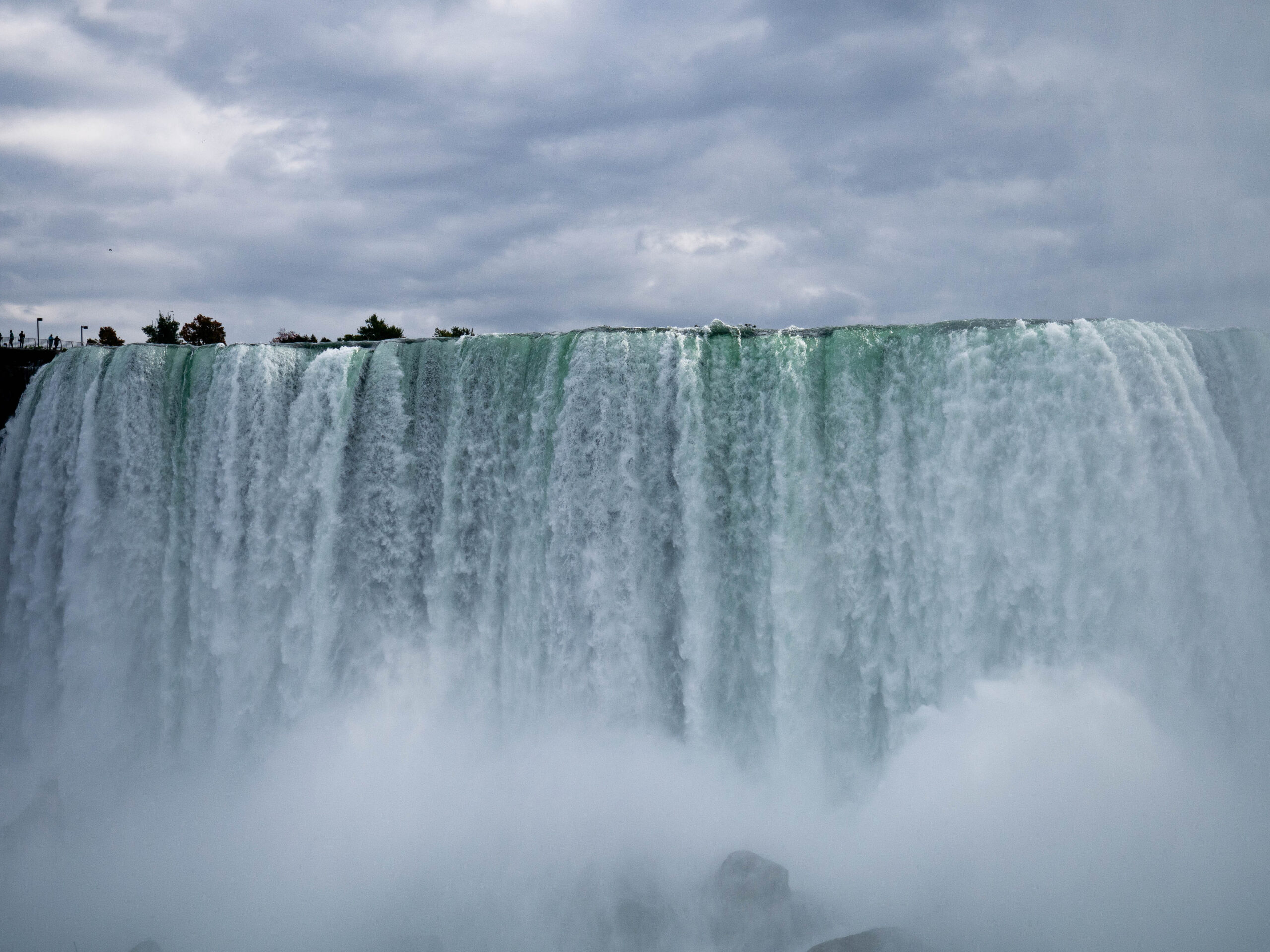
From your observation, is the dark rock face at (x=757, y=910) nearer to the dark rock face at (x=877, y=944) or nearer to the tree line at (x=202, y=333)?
the dark rock face at (x=877, y=944)

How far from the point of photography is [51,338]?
2600cm

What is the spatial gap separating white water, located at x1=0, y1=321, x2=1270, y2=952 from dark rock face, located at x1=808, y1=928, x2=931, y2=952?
111 centimetres

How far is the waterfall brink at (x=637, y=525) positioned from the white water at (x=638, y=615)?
5 cm

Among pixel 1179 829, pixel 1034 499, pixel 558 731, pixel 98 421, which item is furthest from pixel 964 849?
pixel 98 421

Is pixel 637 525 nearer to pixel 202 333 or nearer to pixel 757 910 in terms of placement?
pixel 757 910

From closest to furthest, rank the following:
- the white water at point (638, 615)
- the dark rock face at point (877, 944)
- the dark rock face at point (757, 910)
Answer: the dark rock face at point (877, 944), the dark rock face at point (757, 910), the white water at point (638, 615)

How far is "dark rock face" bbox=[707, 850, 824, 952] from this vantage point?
37.0 feet

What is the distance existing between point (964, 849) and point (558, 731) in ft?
17.7

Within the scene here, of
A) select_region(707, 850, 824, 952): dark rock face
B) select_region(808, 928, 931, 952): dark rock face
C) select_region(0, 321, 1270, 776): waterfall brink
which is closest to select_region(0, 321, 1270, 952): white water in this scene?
select_region(0, 321, 1270, 776): waterfall brink

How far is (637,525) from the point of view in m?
13.1

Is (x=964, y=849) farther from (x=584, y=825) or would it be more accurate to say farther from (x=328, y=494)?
(x=328, y=494)

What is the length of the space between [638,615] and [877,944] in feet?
16.0

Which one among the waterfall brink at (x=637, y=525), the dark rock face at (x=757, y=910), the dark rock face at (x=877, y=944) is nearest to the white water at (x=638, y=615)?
the waterfall brink at (x=637, y=525)

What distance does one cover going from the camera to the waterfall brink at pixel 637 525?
11562 millimetres
